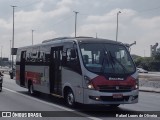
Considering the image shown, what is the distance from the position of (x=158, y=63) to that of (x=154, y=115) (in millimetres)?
87216

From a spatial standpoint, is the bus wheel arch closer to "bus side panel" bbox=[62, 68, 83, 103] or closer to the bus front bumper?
"bus side panel" bbox=[62, 68, 83, 103]

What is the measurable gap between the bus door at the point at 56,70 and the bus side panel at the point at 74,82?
636 mm

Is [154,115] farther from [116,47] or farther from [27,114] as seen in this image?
[27,114]

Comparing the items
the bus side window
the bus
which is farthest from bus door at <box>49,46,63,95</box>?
the bus side window

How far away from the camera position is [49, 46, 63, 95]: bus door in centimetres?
1686

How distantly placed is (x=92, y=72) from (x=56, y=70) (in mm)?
3659

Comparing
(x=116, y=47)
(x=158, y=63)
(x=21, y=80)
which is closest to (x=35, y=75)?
(x=21, y=80)

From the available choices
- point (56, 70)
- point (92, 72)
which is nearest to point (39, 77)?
point (56, 70)

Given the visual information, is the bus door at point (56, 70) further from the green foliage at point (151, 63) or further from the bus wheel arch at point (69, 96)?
the green foliage at point (151, 63)

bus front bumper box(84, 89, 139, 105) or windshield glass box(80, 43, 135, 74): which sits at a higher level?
windshield glass box(80, 43, 135, 74)

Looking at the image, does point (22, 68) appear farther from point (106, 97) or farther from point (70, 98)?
point (106, 97)

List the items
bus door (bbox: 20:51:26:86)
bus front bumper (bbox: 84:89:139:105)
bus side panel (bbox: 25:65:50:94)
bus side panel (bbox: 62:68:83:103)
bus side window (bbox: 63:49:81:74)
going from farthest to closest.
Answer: bus door (bbox: 20:51:26:86)
bus side panel (bbox: 25:65:50:94)
bus side window (bbox: 63:49:81:74)
bus side panel (bbox: 62:68:83:103)
bus front bumper (bbox: 84:89:139:105)

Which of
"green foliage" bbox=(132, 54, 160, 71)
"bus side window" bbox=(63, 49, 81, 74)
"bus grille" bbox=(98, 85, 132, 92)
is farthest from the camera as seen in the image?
"green foliage" bbox=(132, 54, 160, 71)

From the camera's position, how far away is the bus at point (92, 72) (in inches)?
545
